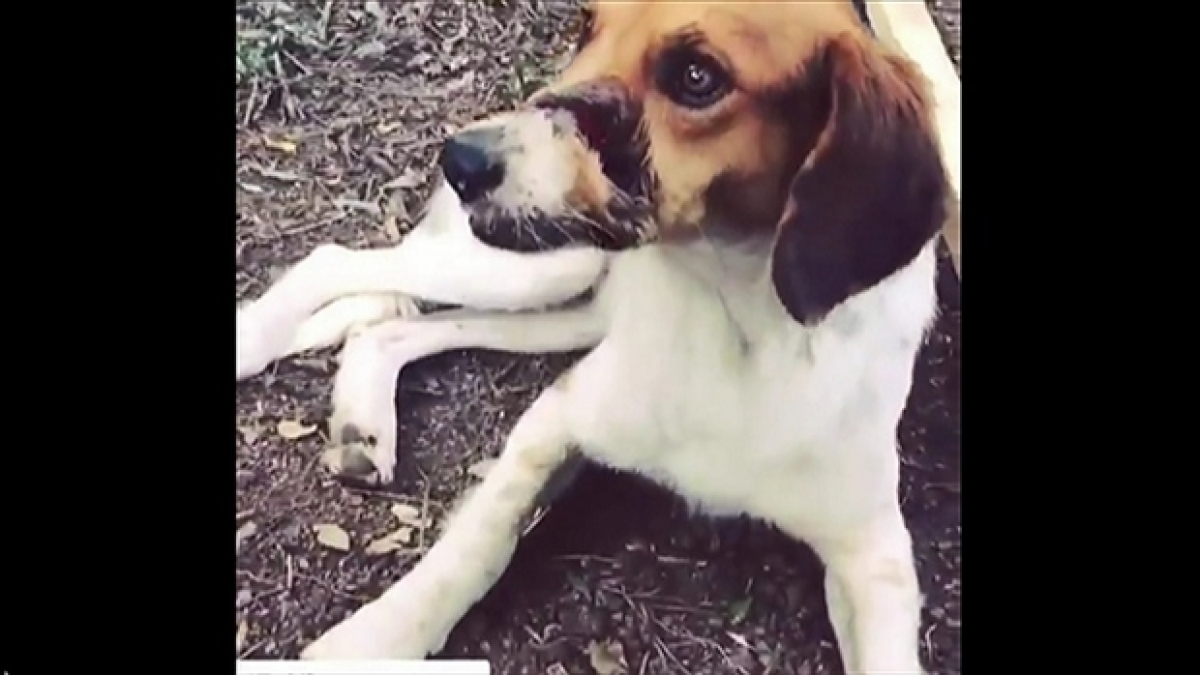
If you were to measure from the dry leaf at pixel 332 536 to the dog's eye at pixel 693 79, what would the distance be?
0.44 meters

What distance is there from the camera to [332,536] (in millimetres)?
1120

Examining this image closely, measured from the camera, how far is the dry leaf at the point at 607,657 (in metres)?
1.10

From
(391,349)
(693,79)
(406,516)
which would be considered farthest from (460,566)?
(693,79)

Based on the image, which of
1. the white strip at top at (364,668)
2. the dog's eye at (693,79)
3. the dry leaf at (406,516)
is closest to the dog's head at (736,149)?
the dog's eye at (693,79)

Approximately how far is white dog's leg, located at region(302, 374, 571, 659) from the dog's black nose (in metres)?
0.20

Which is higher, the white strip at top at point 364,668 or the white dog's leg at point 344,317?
the white dog's leg at point 344,317

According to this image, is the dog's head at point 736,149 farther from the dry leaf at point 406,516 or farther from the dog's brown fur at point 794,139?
the dry leaf at point 406,516

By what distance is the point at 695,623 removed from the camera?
1104 millimetres

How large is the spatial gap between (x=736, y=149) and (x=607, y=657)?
42 centimetres

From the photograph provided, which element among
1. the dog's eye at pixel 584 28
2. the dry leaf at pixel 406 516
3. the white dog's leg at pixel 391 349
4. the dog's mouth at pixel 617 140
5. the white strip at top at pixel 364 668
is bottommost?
the white strip at top at pixel 364 668

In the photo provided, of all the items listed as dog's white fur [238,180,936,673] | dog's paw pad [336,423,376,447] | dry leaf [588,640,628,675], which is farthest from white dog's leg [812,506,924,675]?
dog's paw pad [336,423,376,447]

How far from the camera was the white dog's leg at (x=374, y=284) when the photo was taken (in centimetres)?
113
